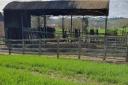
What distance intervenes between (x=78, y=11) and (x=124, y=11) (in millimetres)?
3264

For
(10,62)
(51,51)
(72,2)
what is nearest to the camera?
(10,62)

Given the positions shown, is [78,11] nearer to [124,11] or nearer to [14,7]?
[124,11]

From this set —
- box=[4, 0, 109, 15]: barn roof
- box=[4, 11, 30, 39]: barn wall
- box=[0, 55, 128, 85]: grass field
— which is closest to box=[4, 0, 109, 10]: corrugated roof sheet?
box=[4, 0, 109, 15]: barn roof

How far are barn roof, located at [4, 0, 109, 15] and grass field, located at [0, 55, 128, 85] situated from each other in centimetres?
1133

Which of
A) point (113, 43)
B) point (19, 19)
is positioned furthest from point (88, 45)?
point (19, 19)

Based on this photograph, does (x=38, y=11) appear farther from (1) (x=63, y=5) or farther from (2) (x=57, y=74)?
(2) (x=57, y=74)

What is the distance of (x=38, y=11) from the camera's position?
2650 centimetres

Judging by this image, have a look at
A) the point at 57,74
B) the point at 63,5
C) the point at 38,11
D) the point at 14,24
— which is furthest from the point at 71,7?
the point at 57,74

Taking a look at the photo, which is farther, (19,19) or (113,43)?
(19,19)

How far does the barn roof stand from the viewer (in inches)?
969

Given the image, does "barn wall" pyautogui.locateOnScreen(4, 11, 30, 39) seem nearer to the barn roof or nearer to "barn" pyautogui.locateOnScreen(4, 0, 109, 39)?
"barn" pyautogui.locateOnScreen(4, 0, 109, 39)

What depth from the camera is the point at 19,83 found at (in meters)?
9.02

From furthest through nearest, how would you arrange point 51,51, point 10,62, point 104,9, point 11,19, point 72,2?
point 11,19 < point 72,2 < point 104,9 < point 51,51 < point 10,62

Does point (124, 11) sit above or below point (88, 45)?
above
